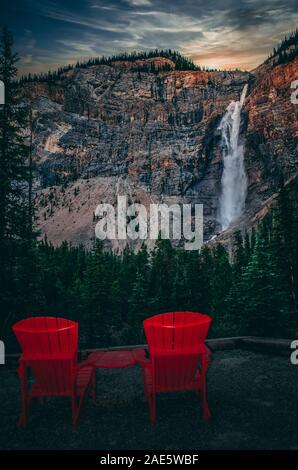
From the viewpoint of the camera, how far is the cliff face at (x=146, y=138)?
74.4m

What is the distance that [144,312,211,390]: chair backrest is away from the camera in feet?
12.3

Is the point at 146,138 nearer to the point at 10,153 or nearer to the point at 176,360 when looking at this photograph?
the point at 10,153

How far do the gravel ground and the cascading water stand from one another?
6931cm

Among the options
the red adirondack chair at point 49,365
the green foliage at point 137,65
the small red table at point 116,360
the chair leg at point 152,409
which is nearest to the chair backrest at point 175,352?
the chair leg at point 152,409

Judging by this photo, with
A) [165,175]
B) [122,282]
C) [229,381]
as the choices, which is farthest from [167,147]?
[229,381]

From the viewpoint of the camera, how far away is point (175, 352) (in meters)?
3.73

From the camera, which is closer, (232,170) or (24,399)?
(24,399)

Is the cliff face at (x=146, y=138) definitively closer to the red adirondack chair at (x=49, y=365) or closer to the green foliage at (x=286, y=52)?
the green foliage at (x=286, y=52)

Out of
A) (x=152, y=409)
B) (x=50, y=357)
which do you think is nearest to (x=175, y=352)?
(x=152, y=409)

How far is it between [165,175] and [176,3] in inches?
3155

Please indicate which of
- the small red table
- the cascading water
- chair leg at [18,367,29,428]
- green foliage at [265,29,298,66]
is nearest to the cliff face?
the cascading water

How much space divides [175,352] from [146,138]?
9442 centimetres

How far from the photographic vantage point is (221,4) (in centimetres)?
855
